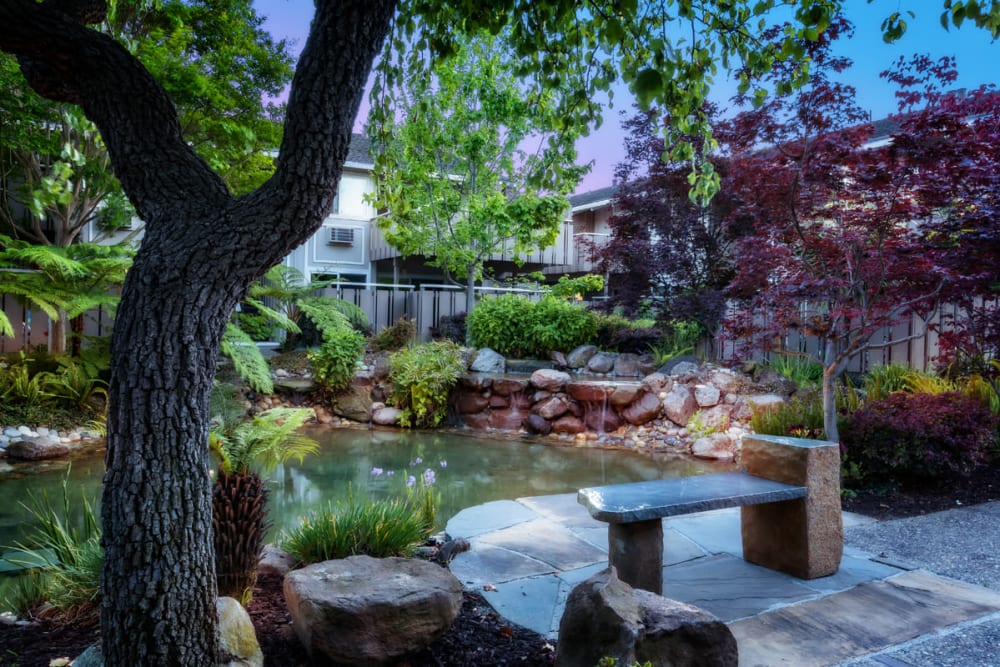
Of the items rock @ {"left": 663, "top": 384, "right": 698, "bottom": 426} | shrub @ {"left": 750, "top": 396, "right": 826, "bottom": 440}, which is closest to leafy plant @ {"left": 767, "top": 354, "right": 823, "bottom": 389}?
rock @ {"left": 663, "top": 384, "right": 698, "bottom": 426}

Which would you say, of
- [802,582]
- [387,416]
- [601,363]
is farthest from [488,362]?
[802,582]

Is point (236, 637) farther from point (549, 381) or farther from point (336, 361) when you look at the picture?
point (336, 361)

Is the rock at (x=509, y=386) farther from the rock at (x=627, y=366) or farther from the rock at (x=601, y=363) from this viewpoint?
the rock at (x=627, y=366)

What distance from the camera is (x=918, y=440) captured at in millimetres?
5379

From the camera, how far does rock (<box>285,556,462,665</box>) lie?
7.72 ft

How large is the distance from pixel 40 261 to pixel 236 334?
2436 mm

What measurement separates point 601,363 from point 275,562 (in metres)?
8.65

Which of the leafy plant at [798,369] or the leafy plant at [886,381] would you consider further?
the leafy plant at [798,369]

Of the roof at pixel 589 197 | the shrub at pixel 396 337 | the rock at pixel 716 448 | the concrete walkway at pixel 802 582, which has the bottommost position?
the rock at pixel 716 448

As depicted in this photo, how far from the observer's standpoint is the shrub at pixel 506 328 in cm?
1219

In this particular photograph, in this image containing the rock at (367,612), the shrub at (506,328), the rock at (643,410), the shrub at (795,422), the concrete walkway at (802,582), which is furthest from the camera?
the shrub at (506,328)

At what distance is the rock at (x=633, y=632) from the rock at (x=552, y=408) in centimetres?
756

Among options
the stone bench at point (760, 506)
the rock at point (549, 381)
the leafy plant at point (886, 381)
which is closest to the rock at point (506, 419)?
the rock at point (549, 381)

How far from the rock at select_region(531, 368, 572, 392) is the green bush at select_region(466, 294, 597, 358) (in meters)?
1.88
